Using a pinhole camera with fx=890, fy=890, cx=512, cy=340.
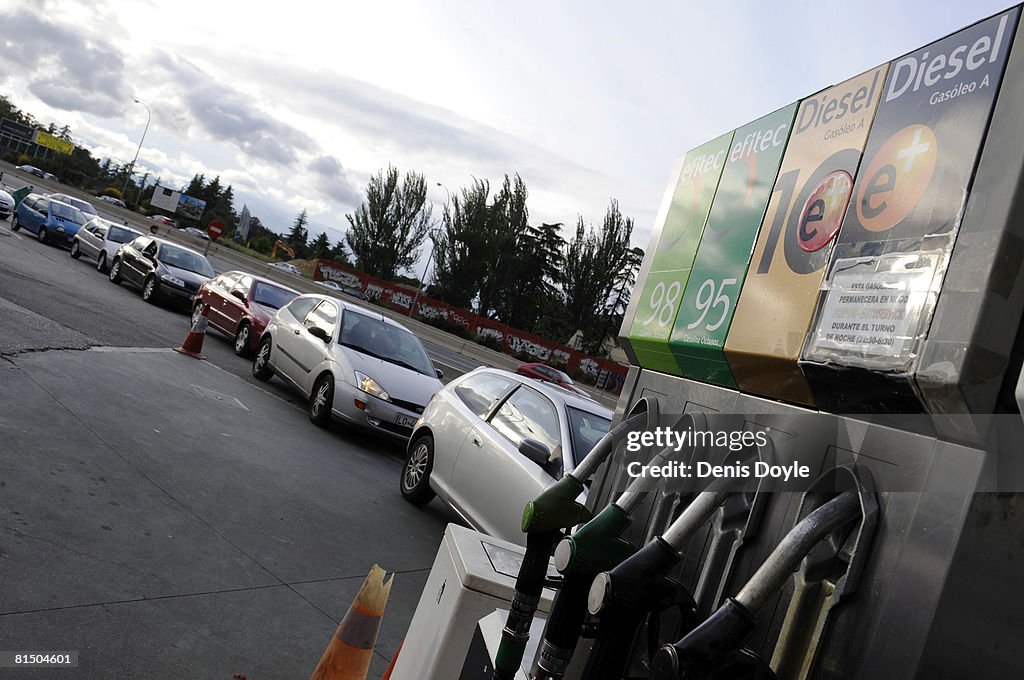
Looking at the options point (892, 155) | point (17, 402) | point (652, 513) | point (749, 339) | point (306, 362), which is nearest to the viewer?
point (892, 155)

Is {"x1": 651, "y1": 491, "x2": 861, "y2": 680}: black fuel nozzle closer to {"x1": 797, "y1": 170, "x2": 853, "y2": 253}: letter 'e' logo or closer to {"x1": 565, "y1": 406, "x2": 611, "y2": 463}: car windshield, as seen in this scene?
{"x1": 797, "y1": 170, "x2": 853, "y2": 253}: letter 'e' logo

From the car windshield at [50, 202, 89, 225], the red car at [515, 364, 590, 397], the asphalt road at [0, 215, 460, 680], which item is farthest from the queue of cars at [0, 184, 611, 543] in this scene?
the red car at [515, 364, 590, 397]

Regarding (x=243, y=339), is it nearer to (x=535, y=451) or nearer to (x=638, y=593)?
(x=535, y=451)

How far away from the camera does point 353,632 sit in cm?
325

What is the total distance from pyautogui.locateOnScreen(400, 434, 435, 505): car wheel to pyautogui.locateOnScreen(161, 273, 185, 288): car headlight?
11.4 metres

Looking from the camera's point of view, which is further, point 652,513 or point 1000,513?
point 652,513

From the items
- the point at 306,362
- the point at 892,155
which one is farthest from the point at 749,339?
the point at 306,362

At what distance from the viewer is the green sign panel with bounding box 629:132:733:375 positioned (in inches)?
91.0

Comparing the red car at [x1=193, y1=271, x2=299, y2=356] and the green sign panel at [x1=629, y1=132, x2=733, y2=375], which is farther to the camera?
the red car at [x1=193, y1=271, x2=299, y2=356]

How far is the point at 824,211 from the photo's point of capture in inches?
→ 69.4

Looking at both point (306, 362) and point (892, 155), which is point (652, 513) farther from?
point (306, 362)

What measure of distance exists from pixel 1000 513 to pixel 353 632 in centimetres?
253

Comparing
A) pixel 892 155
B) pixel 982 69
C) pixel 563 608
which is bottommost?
pixel 563 608

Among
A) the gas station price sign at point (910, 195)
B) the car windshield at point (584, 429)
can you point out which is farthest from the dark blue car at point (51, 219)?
the gas station price sign at point (910, 195)
